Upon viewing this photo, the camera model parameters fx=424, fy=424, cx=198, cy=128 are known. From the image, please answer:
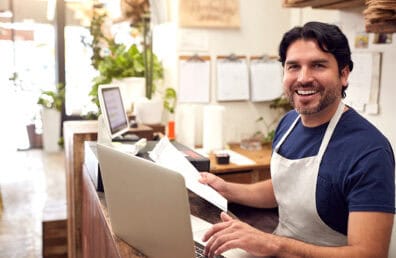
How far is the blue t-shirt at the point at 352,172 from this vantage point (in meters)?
1.23

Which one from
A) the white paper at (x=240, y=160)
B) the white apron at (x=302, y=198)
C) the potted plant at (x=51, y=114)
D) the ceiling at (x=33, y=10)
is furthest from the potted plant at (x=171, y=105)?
the ceiling at (x=33, y=10)

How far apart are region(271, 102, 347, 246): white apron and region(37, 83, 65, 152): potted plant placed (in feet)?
16.8

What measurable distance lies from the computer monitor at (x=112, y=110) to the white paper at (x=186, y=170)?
0.41m

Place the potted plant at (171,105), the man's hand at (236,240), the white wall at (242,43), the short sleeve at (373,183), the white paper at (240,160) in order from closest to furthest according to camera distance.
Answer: the man's hand at (236,240), the short sleeve at (373,183), the white paper at (240,160), the potted plant at (171,105), the white wall at (242,43)

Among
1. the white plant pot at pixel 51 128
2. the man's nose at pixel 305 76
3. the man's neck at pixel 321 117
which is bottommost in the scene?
the white plant pot at pixel 51 128

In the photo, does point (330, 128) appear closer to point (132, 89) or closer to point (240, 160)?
point (240, 160)

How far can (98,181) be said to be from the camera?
1.71 metres

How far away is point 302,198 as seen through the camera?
1.47 meters

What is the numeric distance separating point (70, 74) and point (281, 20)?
435 cm

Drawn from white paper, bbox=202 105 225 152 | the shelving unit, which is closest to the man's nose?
the shelving unit

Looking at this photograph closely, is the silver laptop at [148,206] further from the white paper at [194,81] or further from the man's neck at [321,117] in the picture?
the white paper at [194,81]

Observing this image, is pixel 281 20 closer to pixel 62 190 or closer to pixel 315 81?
pixel 315 81

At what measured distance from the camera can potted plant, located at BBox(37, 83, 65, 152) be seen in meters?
6.22

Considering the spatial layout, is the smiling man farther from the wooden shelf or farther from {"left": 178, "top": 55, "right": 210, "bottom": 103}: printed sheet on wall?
{"left": 178, "top": 55, "right": 210, "bottom": 103}: printed sheet on wall
